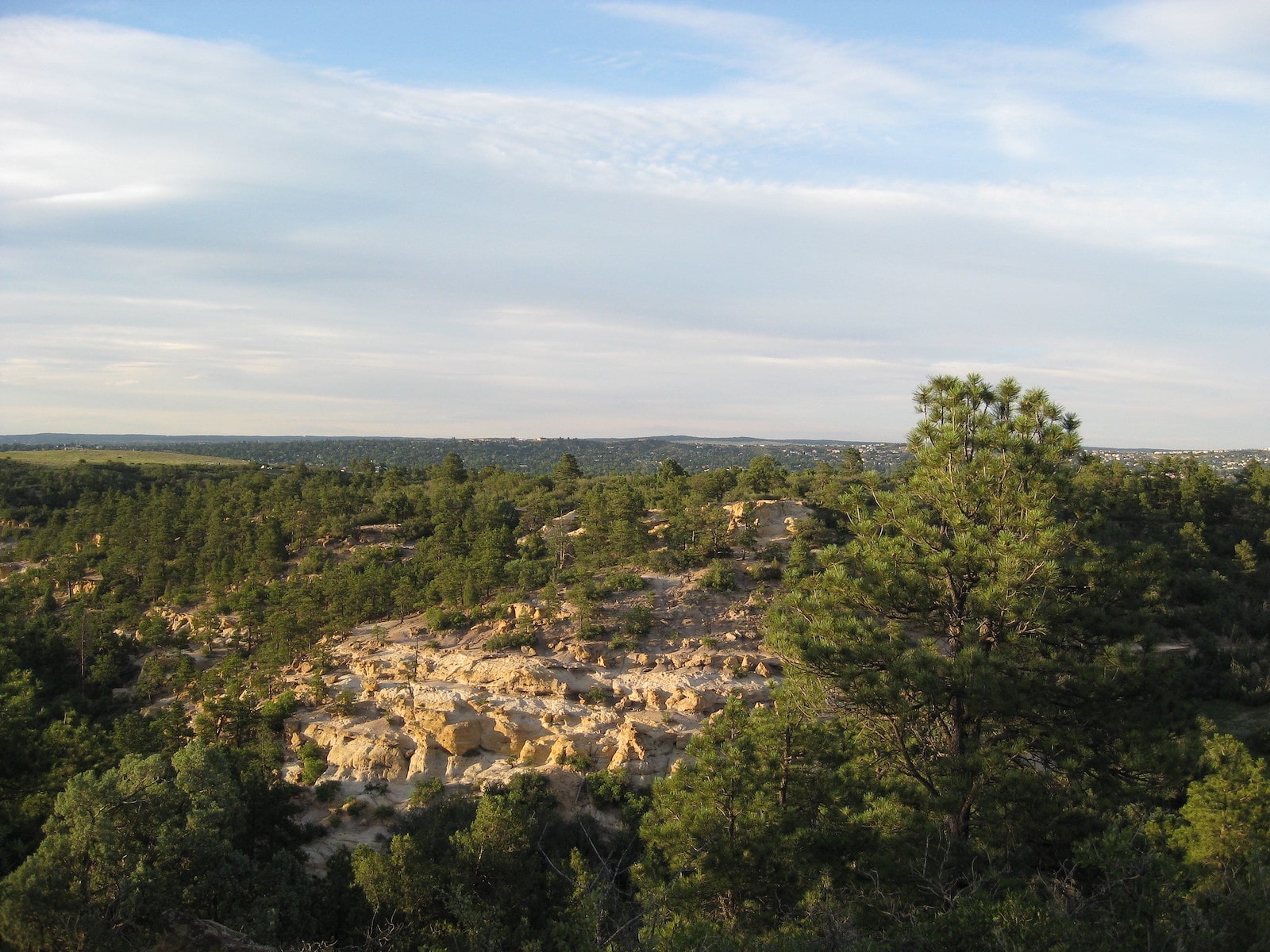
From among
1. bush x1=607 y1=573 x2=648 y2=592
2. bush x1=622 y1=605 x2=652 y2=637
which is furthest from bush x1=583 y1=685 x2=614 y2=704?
bush x1=607 y1=573 x2=648 y2=592

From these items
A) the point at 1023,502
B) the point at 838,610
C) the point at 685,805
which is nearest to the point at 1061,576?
the point at 1023,502

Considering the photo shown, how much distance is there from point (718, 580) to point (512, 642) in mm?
8160

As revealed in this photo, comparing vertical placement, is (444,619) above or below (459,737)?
above

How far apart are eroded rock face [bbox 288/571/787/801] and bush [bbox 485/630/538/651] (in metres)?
0.32

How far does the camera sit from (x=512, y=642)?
26.3 meters

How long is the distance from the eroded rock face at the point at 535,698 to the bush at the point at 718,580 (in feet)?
3.73

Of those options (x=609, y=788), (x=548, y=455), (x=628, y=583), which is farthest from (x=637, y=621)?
(x=548, y=455)

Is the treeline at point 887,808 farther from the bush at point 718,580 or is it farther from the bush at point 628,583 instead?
the bush at point 718,580

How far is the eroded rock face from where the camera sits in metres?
21.3

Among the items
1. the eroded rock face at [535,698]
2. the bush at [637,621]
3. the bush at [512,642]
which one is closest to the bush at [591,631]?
the eroded rock face at [535,698]

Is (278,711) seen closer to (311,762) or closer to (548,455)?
(311,762)

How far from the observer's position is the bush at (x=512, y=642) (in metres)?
26.1

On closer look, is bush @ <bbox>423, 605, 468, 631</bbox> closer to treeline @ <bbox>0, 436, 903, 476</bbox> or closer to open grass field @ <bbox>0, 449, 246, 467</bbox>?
open grass field @ <bbox>0, 449, 246, 467</bbox>

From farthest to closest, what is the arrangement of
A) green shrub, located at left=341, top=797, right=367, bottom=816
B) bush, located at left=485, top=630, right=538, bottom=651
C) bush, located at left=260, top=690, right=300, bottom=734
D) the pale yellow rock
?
1. bush, located at left=485, top=630, right=538, bottom=651
2. bush, located at left=260, top=690, right=300, bottom=734
3. the pale yellow rock
4. green shrub, located at left=341, top=797, right=367, bottom=816
